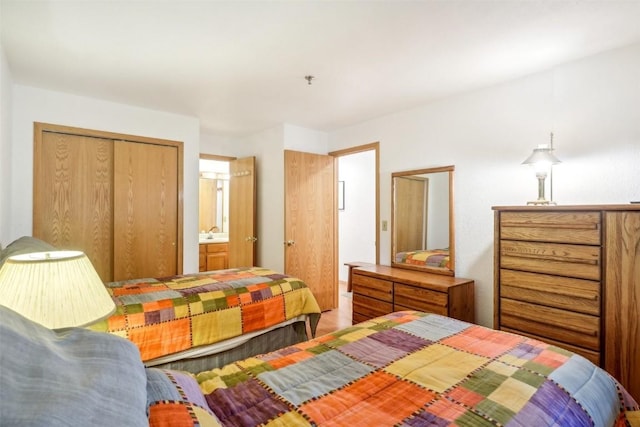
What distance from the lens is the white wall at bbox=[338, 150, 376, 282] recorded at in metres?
5.45

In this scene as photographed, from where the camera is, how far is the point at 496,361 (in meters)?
1.31

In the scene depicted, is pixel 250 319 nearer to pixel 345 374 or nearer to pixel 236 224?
pixel 345 374

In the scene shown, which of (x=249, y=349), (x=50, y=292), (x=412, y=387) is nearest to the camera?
(x=50, y=292)

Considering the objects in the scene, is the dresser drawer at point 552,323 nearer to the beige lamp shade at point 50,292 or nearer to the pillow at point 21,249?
the beige lamp shade at point 50,292

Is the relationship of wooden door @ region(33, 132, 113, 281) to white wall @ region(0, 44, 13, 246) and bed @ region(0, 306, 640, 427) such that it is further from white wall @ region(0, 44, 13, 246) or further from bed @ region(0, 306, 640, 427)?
bed @ region(0, 306, 640, 427)

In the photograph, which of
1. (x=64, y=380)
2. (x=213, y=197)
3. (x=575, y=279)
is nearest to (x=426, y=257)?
(x=575, y=279)

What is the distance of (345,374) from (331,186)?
326 cm

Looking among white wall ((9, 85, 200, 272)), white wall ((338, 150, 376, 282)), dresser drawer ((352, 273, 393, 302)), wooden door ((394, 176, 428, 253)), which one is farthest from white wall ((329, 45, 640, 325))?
white wall ((9, 85, 200, 272))

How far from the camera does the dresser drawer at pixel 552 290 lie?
194 cm

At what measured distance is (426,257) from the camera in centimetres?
331

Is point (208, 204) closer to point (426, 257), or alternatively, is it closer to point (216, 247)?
point (216, 247)

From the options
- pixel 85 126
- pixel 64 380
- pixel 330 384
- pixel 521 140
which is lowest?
pixel 330 384

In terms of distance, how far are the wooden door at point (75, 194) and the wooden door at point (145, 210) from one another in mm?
95

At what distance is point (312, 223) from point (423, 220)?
1400 mm
